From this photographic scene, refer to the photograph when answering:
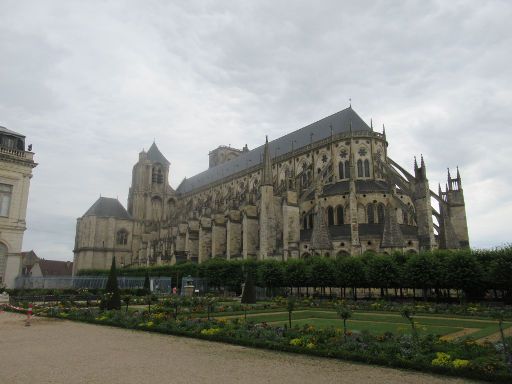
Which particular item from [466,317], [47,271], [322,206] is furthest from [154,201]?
[466,317]

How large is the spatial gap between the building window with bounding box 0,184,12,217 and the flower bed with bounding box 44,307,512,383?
56.4 feet

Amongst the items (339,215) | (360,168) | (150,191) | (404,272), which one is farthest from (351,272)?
(150,191)

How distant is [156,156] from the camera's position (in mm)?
81125

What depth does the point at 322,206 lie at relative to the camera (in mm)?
41688

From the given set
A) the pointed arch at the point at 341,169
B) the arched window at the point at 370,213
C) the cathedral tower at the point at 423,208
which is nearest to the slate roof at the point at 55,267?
the pointed arch at the point at 341,169

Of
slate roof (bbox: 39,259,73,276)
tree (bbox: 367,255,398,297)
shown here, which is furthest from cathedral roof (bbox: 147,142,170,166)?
tree (bbox: 367,255,398,297)

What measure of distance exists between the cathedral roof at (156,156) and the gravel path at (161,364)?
68704 mm

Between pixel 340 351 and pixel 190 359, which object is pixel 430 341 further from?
pixel 190 359

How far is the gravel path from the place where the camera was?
7.95 m

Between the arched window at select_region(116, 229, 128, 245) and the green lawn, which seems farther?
the arched window at select_region(116, 229, 128, 245)

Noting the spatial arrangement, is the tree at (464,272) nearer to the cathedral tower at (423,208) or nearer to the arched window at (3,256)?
the cathedral tower at (423,208)

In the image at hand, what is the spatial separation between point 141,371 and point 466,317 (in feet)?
57.1

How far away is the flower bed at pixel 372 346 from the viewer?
8.51 metres

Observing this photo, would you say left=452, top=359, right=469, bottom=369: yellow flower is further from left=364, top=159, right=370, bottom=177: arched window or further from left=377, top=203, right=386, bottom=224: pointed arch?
left=364, top=159, right=370, bottom=177: arched window
